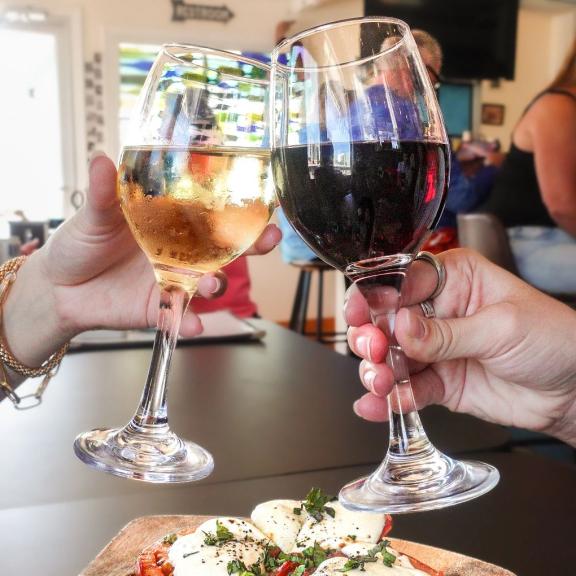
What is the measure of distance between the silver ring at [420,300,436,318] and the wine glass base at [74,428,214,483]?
1.01ft

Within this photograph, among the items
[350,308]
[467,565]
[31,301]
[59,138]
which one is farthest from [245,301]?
[59,138]

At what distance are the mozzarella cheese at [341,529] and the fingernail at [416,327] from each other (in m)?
0.15

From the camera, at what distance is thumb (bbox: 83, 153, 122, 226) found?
24.8 inches

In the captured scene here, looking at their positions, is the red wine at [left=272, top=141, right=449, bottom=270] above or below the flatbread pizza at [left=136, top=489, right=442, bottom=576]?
above

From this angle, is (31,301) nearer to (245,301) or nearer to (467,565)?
(467,565)

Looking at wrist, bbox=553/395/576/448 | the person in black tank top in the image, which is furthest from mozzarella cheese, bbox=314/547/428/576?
the person in black tank top

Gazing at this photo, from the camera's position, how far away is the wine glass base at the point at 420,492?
1.57 ft

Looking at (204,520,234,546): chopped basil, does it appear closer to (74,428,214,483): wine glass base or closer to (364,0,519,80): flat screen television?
(74,428,214,483): wine glass base

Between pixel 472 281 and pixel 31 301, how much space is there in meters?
0.55

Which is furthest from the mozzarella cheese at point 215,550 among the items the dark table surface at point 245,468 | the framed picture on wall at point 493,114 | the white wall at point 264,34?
the framed picture on wall at point 493,114

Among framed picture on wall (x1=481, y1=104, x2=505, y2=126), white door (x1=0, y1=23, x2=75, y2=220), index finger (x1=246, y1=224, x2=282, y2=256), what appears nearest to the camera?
index finger (x1=246, y1=224, x2=282, y2=256)

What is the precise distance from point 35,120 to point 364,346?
5.10 m

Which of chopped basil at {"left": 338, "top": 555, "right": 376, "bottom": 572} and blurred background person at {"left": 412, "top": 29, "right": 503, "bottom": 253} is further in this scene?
blurred background person at {"left": 412, "top": 29, "right": 503, "bottom": 253}

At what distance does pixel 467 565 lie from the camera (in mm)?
545
